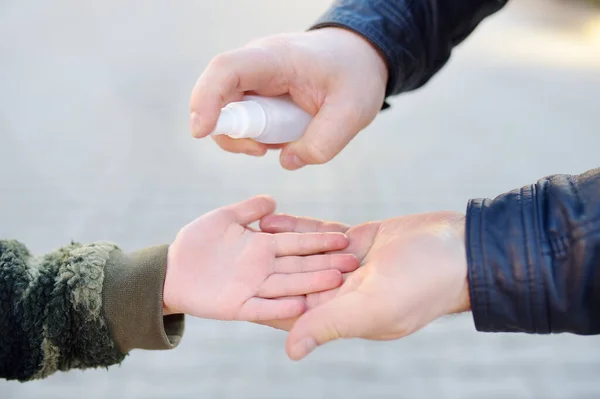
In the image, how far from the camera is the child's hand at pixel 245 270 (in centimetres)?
95

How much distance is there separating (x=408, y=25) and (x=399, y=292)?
52cm

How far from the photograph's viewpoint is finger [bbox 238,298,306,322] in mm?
925

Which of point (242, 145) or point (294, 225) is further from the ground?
point (242, 145)

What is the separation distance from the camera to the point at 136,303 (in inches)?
37.7

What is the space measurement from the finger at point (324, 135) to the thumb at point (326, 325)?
0.30 metres

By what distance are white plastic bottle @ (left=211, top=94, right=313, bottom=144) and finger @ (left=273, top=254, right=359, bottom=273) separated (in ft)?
0.59

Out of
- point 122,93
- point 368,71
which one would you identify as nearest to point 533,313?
point 368,71

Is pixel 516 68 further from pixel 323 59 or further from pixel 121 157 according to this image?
pixel 323 59

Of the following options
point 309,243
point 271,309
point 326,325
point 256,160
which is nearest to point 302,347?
point 326,325

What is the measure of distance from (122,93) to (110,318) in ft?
5.95

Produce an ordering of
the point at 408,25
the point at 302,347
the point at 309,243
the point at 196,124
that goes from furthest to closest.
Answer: the point at 408,25, the point at 309,243, the point at 196,124, the point at 302,347

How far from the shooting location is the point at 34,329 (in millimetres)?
928

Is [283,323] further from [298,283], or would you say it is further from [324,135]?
[324,135]

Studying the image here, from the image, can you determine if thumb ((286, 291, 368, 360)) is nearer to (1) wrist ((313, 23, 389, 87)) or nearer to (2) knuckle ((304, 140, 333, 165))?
(2) knuckle ((304, 140, 333, 165))
